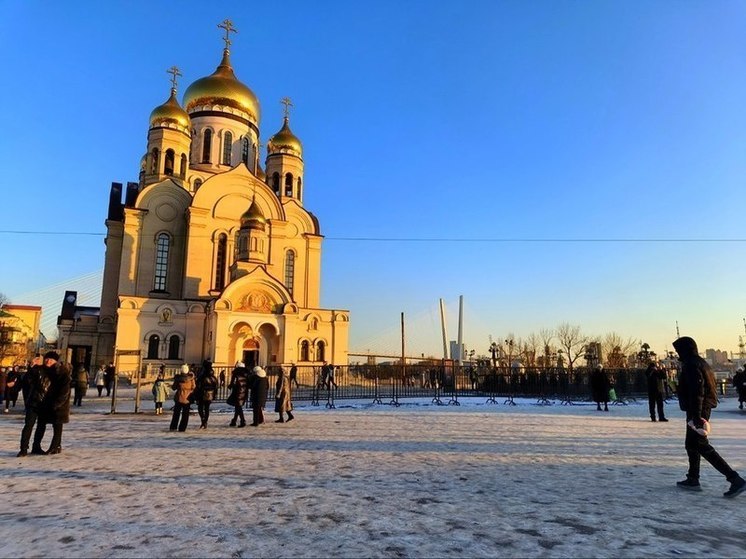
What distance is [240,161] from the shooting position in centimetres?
4525

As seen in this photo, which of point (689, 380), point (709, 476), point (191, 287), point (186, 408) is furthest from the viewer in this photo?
point (191, 287)

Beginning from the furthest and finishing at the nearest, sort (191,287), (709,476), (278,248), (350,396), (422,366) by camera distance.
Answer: (278,248), (191,287), (422,366), (350,396), (709,476)

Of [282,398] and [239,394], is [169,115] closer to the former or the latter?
[282,398]

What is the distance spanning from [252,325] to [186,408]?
24217mm

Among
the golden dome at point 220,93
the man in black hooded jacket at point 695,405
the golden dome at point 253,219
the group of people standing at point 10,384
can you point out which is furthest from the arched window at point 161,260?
the man in black hooded jacket at point 695,405

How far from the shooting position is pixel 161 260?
1559 inches

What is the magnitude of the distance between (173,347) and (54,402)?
2969cm

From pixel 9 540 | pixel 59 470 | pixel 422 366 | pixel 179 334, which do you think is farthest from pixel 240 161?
pixel 9 540

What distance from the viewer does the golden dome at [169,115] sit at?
41500 mm

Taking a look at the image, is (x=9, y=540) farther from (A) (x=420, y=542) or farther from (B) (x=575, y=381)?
(B) (x=575, y=381)

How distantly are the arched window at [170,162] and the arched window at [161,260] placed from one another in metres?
5.67

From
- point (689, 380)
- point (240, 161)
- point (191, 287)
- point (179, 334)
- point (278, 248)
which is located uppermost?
point (240, 161)

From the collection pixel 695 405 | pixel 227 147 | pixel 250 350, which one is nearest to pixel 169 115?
pixel 227 147

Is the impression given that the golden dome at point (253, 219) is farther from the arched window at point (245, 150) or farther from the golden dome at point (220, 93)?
the golden dome at point (220, 93)
